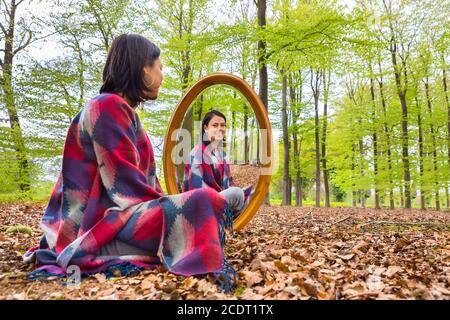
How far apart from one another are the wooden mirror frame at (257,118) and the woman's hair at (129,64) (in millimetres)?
1562

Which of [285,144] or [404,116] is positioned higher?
[404,116]

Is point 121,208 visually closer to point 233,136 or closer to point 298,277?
point 298,277

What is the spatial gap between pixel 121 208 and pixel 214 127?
1.84 m

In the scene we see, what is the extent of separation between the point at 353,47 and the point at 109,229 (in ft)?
25.6

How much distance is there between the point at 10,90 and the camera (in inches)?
408

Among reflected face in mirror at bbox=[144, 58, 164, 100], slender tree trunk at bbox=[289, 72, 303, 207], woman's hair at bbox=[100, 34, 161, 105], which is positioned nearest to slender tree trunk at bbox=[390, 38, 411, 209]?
slender tree trunk at bbox=[289, 72, 303, 207]

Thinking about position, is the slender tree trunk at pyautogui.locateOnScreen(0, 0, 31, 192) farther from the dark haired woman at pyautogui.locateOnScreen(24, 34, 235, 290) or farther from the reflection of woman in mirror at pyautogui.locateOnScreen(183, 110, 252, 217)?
the dark haired woman at pyautogui.locateOnScreen(24, 34, 235, 290)

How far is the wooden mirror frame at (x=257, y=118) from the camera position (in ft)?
12.2

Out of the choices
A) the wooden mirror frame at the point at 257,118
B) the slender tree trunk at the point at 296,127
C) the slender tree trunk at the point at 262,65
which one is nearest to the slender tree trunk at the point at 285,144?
the slender tree trunk at the point at 296,127

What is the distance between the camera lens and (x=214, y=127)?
3654 millimetres

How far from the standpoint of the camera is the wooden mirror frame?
12.2 feet

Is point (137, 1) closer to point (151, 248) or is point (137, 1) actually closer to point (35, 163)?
point (35, 163)

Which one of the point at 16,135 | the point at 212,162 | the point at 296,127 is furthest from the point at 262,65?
the point at 296,127
